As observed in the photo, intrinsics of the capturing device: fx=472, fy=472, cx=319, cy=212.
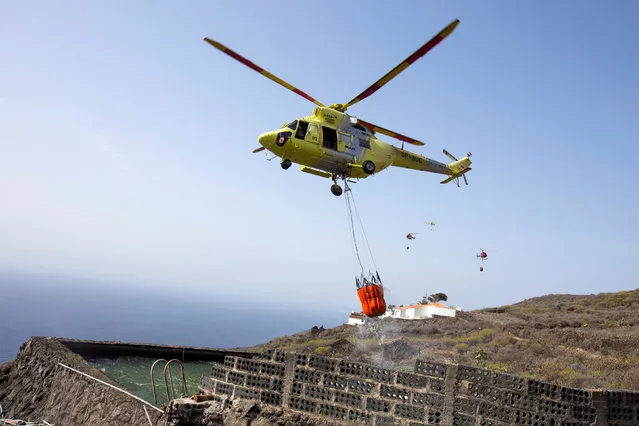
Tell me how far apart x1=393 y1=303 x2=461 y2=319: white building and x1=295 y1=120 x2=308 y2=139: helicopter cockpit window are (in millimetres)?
35010

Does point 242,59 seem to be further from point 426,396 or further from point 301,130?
point 426,396

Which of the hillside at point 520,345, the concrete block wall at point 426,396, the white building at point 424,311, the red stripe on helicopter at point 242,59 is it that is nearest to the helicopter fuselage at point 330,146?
the red stripe on helicopter at point 242,59

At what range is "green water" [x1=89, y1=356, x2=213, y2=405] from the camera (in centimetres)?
1294

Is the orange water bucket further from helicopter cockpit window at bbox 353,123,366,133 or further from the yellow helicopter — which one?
helicopter cockpit window at bbox 353,123,366,133

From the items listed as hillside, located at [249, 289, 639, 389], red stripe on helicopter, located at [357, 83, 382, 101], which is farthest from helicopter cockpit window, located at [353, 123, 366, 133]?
hillside, located at [249, 289, 639, 389]

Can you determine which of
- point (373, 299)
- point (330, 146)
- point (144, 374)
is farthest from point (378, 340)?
point (144, 374)

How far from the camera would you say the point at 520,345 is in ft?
77.7

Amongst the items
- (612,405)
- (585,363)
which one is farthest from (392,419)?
(585,363)

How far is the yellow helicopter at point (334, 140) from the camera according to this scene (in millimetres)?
16984

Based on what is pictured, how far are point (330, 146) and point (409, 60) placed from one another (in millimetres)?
4104

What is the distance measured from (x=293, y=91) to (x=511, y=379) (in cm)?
1337

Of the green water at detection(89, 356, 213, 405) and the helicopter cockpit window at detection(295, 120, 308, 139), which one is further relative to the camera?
the helicopter cockpit window at detection(295, 120, 308, 139)

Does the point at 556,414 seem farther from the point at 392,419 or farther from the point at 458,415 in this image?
the point at 392,419

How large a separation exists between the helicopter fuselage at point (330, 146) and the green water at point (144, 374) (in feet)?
26.3
